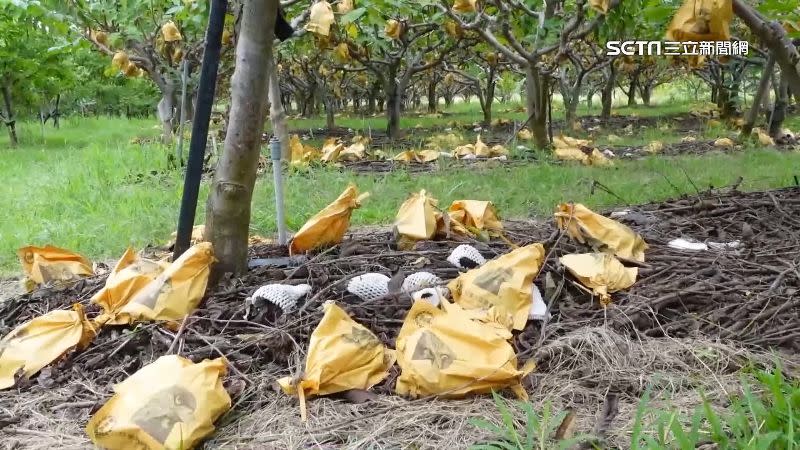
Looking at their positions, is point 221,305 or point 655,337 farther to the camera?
point 221,305

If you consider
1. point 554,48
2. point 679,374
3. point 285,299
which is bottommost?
point 679,374

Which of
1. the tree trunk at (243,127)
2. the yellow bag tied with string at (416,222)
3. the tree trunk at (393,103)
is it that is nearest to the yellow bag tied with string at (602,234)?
the yellow bag tied with string at (416,222)

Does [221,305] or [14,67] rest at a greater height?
[14,67]

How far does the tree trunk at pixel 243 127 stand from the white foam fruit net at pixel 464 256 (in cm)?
92

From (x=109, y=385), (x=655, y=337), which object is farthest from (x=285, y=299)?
(x=655, y=337)

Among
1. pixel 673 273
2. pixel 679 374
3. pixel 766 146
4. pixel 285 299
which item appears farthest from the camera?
pixel 766 146

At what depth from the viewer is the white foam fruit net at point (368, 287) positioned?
8.94ft

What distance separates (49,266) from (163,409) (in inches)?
71.3

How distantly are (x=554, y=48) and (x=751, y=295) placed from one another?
5.05 meters

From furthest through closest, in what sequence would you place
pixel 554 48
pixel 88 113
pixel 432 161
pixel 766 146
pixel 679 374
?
pixel 88 113, pixel 766 146, pixel 432 161, pixel 554 48, pixel 679 374

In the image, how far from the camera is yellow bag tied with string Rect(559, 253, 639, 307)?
2676mm

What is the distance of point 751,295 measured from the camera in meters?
2.65

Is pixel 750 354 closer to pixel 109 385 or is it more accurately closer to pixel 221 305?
pixel 221 305

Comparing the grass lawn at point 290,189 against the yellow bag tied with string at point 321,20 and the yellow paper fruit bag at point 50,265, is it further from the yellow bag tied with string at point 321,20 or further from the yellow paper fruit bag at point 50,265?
the yellow bag tied with string at point 321,20
